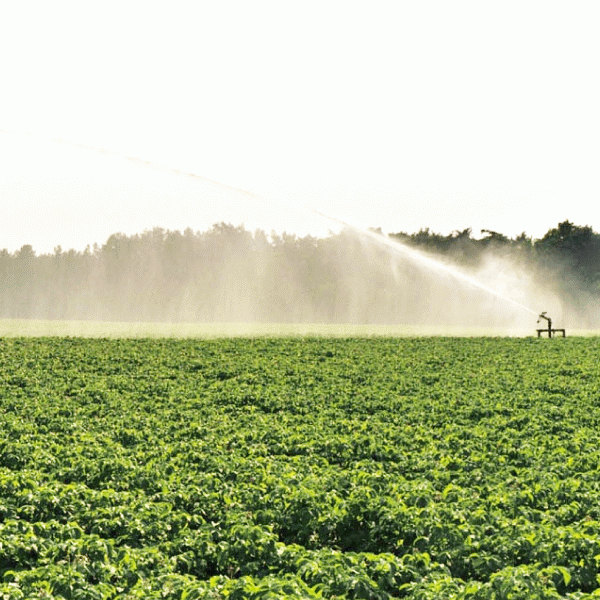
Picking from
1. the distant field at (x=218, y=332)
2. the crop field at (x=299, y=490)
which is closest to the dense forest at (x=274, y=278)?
the distant field at (x=218, y=332)

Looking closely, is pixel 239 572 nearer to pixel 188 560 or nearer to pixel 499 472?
pixel 188 560

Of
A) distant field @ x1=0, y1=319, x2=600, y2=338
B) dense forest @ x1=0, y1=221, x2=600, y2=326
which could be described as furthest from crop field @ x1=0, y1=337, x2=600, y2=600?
dense forest @ x1=0, y1=221, x2=600, y2=326

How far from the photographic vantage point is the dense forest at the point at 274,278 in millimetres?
92688

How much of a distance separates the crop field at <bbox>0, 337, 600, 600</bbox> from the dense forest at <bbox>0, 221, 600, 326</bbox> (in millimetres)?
67952

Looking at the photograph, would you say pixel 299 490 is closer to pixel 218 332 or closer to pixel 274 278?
pixel 218 332

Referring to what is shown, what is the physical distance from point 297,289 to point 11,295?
3571 cm

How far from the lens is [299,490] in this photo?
10438 millimetres

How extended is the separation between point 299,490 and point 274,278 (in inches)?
3465

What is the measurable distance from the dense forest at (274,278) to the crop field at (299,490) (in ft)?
223

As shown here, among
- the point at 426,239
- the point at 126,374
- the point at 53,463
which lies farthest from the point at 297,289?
the point at 53,463

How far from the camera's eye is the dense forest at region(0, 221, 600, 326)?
9269 centimetres

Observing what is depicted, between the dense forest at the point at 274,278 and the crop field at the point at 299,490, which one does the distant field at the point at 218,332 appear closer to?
the dense forest at the point at 274,278

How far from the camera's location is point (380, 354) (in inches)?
1391

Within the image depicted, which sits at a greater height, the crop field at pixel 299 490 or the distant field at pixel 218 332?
the distant field at pixel 218 332
